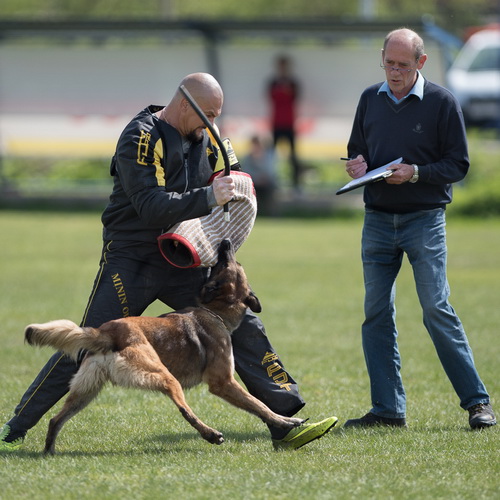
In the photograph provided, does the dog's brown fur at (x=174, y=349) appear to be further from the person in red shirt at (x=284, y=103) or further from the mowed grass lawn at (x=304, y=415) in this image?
the person in red shirt at (x=284, y=103)

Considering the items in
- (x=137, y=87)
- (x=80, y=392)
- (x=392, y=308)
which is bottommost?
(x=80, y=392)

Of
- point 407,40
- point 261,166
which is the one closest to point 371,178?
point 407,40

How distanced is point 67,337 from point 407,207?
7.60ft

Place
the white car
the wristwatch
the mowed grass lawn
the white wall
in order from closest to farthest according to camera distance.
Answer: the mowed grass lawn < the wristwatch < the white wall < the white car

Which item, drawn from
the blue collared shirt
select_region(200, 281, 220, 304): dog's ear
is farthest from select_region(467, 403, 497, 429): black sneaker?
the blue collared shirt

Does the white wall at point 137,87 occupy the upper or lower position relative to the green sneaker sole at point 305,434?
upper

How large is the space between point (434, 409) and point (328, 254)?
897cm

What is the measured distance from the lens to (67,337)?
4984 mm

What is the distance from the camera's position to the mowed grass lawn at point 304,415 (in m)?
4.59

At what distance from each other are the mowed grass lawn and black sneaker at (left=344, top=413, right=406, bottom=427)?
11cm

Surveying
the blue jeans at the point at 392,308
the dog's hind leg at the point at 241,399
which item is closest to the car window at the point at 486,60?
the blue jeans at the point at 392,308

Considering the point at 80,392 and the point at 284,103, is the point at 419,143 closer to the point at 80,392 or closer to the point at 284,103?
the point at 80,392

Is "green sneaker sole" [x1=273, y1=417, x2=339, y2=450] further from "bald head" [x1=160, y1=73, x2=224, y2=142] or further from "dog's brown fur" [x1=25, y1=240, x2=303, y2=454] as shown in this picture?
"bald head" [x1=160, y1=73, x2=224, y2=142]

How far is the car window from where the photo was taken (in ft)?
85.4
